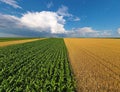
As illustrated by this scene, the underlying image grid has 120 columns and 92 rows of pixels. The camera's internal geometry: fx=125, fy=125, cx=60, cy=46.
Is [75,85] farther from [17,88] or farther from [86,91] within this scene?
[17,88]

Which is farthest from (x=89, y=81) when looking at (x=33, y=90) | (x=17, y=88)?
(x=17, y=88)

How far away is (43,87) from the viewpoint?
338 inches

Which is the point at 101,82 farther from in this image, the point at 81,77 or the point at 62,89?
the point at 62,89

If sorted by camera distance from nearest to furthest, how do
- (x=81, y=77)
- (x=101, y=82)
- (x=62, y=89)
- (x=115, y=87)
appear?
(x=62, y=89)
(x=115, y=87)
(x=101, y=82)
(x=81, y=77)

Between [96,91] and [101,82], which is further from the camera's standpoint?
[101,82]

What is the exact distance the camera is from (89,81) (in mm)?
10477

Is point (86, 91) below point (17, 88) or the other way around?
below

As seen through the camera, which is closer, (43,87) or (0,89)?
(0,89)

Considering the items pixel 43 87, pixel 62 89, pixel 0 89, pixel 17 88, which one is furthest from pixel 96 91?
pixel 0 89

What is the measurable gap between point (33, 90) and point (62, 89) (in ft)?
6.43

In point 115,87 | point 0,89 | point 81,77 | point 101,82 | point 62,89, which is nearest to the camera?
point 0,89

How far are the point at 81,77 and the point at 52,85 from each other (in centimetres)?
370

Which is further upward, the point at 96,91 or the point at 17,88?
the point at 17,88

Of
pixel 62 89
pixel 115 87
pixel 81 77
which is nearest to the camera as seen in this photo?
pixel 62 89
